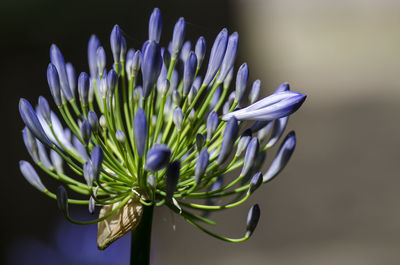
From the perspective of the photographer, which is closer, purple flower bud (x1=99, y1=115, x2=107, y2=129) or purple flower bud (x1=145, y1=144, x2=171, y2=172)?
purple flower bud (x1=145, y1=144, x2=171, y2=172)

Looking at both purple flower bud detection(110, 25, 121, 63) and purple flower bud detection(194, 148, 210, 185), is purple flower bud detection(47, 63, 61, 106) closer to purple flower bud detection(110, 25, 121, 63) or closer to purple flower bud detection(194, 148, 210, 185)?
purple flower bud detection(110, 25, 121, 63)

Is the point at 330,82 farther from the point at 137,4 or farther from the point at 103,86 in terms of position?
the point at 103,86

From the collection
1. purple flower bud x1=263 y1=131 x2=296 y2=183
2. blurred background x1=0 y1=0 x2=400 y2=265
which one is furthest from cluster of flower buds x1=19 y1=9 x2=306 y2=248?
blurred background x1=0 y1=0 x2=400 y2=265

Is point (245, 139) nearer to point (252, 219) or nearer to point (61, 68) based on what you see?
point (252, 219)

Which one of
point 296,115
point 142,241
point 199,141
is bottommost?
point 296,115

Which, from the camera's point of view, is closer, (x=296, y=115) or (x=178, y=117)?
(x=178, y=117)

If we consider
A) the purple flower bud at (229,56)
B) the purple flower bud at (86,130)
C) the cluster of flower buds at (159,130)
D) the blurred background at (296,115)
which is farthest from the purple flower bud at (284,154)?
the blurred background at (296,115)

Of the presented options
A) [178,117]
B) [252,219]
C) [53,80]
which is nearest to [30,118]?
[53,80]

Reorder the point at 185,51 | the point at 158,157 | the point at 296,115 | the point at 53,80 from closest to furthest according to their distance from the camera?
1. the point at 158,157
2. the point at 53,80
3. the point at 185,51
4. the point at 296,115
